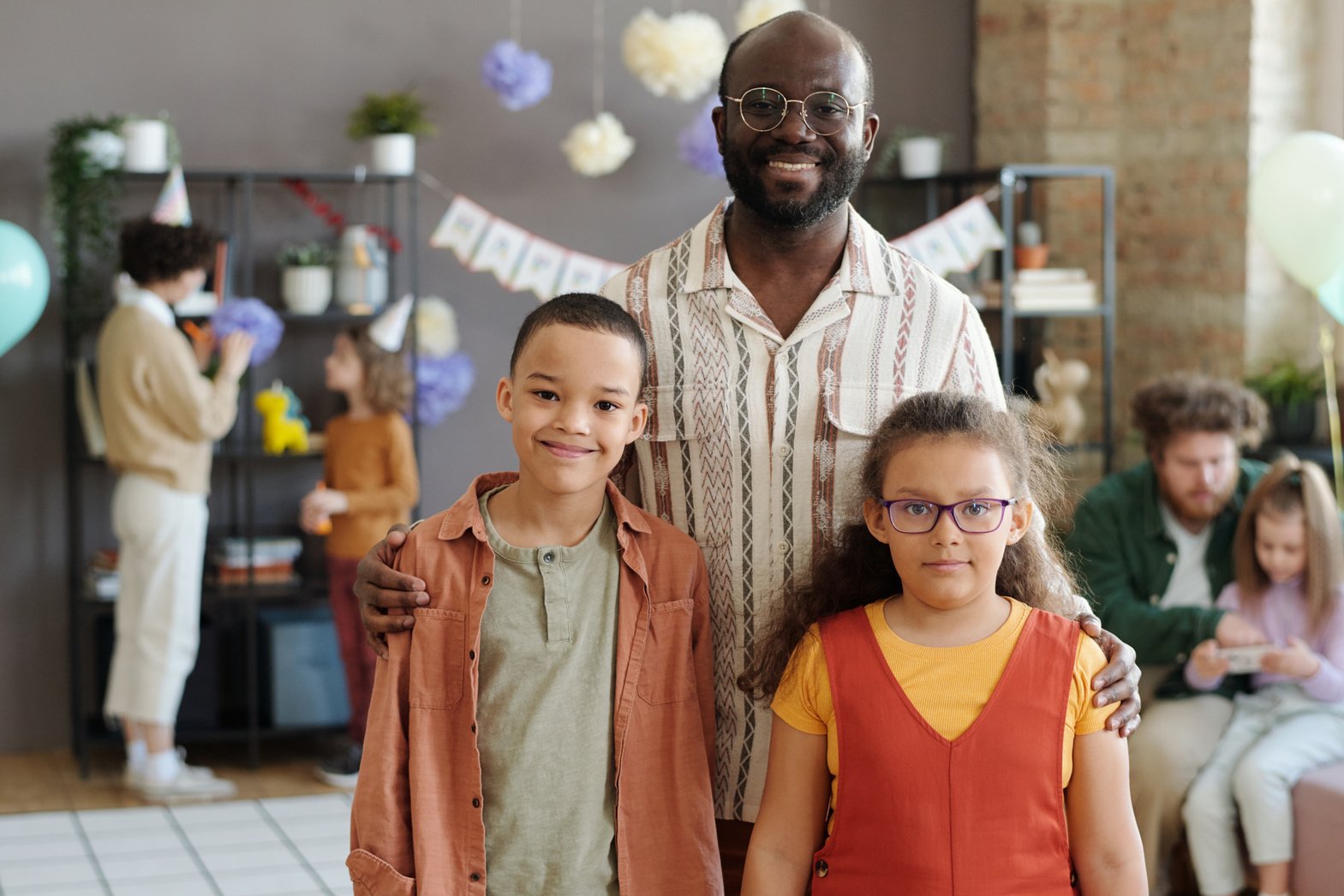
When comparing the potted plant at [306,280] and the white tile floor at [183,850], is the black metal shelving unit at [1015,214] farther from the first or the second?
the white tile floor at [183,850]

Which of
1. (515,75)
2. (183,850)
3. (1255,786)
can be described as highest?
(515,75)

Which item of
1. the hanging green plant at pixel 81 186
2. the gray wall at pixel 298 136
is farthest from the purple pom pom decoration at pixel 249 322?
the gray wall at pixel 298 136

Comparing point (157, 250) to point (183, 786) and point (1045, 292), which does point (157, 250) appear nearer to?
point (183, 786)

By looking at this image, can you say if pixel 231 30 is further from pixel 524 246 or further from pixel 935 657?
pixel 935 657

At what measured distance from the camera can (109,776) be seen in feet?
15.3

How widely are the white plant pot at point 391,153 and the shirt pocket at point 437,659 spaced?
3.24 m

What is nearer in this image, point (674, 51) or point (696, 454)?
point (696, 454)

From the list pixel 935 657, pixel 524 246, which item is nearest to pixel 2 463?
pixel 524 246

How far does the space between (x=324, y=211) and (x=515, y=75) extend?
744 millimetres

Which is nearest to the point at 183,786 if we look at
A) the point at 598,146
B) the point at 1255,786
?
the point at 598,146

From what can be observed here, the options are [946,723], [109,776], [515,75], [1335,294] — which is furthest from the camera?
[515,75]

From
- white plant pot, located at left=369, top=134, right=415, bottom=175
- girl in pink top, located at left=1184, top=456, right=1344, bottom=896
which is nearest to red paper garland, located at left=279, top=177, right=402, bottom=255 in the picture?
white plant pot, located at left=369, top=134, right=415, bottom=175

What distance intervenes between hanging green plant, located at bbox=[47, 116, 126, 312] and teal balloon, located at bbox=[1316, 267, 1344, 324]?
11.0 ft

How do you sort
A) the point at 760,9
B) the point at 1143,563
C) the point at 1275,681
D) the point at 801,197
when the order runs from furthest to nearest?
the point at 760,9, the point at 1143,563, the point at 1275,681, the point at 801,197
